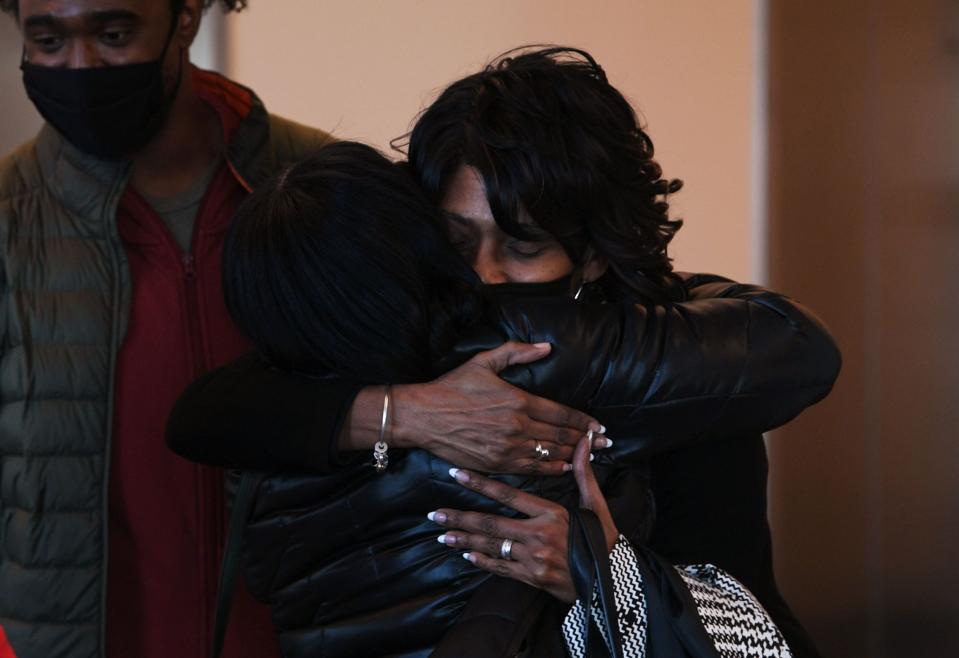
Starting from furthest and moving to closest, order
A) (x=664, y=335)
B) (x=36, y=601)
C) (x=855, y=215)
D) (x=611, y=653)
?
(x=855, y=215)
(x=36, y=601)
(x=664, y=335)
(x=611, y=653)

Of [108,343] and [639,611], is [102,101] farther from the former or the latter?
[639,611]

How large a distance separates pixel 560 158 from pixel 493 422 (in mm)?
332

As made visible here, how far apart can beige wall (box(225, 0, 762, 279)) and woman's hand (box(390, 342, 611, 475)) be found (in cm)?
197

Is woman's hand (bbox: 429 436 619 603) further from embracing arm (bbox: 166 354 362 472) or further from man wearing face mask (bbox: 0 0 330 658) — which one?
man wearing face mask (bbox: 0 0 330 658)

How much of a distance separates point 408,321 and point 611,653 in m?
0.41

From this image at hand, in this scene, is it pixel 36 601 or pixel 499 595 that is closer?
pixel 499 595

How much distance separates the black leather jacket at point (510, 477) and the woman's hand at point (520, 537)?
20mm

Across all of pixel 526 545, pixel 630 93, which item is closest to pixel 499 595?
pixel 526 545

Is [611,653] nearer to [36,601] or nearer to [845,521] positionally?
[36,601]

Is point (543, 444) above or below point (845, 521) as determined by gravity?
above

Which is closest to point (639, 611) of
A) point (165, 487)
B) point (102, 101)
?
point (165, 487)

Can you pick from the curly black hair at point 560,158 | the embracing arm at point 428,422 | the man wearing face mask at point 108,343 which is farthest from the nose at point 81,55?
the embracing arm at point 428,422

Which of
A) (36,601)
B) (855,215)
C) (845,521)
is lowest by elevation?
(845,521)

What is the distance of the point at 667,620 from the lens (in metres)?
1.36
